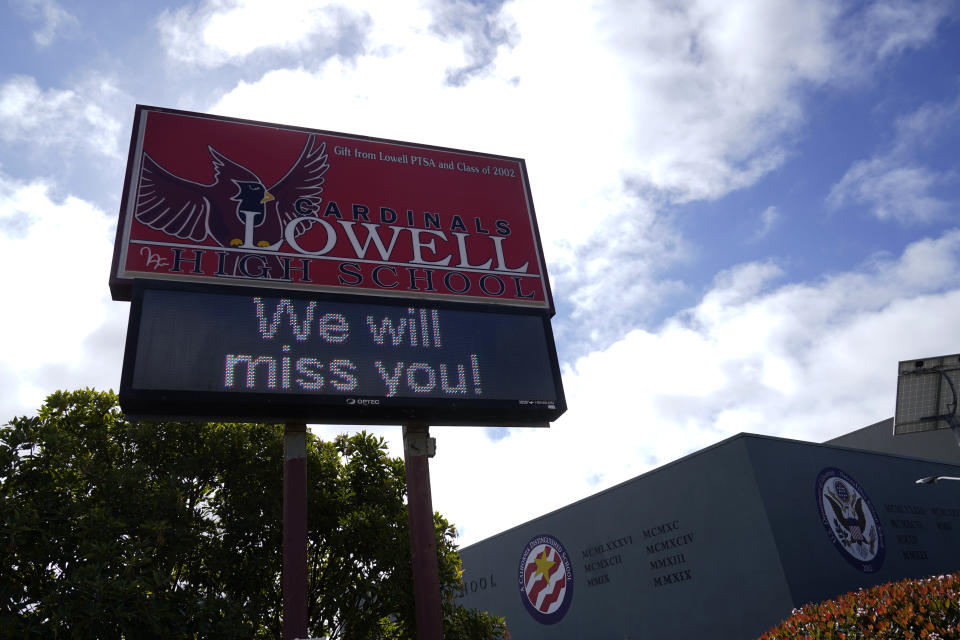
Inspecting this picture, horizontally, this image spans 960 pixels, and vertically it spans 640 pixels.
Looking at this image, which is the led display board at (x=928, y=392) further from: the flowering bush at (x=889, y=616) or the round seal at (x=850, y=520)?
the flowering bush at (x=889, y=616)

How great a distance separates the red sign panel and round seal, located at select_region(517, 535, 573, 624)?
455 inches

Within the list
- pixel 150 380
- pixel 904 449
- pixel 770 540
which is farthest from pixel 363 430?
pixel 904 449

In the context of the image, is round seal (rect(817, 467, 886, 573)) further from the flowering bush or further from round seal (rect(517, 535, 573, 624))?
round seal (rect(517, 535, 573, 624))

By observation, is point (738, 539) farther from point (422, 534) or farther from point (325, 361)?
point (325, 361)

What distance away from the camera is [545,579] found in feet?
64.1

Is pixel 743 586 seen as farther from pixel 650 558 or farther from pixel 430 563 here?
pixel 430 563

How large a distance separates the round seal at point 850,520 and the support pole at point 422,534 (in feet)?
34.5

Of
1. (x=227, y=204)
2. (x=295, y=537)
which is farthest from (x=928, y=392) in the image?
(x=227, y=204)

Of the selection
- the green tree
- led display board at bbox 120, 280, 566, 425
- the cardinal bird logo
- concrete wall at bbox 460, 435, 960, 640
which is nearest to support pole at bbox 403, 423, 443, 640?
led display board at bbox 120, 280, 566, 425

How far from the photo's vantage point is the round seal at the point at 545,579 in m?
18.7

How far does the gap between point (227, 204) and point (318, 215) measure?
115 centimetres

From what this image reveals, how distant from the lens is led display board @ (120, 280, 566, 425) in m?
6.83

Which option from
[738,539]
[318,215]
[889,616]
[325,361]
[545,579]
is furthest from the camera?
[545,579]

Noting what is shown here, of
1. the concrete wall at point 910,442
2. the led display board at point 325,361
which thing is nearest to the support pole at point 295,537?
the led display board at point 325,361
